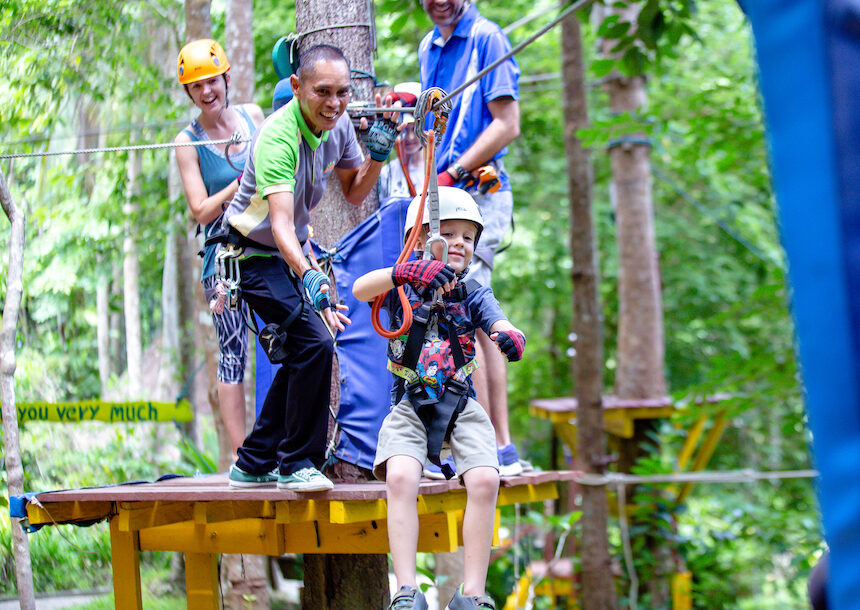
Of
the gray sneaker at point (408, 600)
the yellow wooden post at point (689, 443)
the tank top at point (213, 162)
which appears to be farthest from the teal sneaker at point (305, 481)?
the yellow wooden post at point (689, 443)

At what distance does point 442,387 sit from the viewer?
3.03 meters

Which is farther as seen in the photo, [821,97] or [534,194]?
[534,194]

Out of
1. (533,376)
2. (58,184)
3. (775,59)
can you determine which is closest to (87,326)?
(58,184)

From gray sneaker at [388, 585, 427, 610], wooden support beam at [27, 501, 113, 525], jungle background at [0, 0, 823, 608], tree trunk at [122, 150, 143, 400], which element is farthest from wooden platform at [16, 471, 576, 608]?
tree trunk at [122, 150, 143, 400]

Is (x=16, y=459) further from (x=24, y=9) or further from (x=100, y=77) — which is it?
(x=100, y=77)

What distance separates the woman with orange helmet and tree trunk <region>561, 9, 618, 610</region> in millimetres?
3816

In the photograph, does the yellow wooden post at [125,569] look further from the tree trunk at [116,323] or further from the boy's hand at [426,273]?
the tree trunk at [116,323]

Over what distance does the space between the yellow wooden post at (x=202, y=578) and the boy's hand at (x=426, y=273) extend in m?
1.95

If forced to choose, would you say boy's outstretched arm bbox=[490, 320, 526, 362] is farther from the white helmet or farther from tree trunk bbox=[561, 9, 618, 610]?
tree trunk bbox=[561, 9, 618, 610]

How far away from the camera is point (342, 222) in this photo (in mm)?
4250

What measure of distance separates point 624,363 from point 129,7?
5.78 metres

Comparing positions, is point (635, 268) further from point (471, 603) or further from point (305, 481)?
point (471, 603)

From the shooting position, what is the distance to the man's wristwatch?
3867 millimetres

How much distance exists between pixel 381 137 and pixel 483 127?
0.68m
